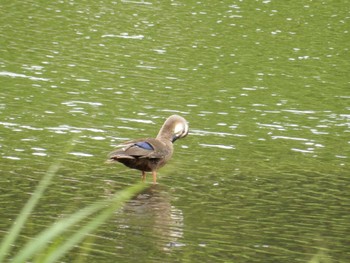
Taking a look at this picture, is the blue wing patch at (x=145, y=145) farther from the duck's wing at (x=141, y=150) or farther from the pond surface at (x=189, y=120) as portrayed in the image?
the pond surface at (x=189, y=120)

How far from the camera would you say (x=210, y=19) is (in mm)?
35344

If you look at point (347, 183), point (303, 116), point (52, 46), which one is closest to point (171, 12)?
point (52, 46)

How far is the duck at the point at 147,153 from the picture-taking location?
13562mm

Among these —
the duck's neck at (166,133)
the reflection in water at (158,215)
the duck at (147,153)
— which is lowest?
the reflection in water at (158,215)

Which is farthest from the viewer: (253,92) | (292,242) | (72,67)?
(72,67)

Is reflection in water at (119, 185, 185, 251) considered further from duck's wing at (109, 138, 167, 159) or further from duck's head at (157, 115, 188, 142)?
duck's head at (157, 115, 188, 142)

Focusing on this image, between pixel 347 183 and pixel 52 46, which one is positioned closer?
pixel 347 183

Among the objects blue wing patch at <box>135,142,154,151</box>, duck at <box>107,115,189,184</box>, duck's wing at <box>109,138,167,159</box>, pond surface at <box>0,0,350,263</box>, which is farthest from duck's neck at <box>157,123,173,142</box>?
blue wing patch at <box>135,142,154,151</box>

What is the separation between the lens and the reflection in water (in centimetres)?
1134

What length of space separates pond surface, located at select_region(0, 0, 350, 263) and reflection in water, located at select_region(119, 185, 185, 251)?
24 millimetres

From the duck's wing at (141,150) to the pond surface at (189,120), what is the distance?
526 mm

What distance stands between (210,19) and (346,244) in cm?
2430

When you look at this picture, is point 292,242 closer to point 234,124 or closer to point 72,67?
point 234,124

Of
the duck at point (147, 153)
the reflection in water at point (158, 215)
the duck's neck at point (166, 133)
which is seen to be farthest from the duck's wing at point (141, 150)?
the reflection in water at point (158, 215)
